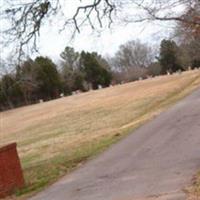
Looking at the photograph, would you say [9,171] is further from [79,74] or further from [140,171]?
[79,74]

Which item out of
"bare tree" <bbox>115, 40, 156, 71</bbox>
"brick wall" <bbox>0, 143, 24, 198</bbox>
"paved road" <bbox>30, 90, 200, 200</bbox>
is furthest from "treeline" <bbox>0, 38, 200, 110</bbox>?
"brick wall" <bbox>0, 143, 24, 198</bbox>

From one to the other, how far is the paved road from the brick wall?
123cm

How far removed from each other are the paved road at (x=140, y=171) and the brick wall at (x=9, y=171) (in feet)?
4.04

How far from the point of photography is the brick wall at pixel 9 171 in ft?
47.7

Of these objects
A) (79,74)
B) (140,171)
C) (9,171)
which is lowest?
(140,171)

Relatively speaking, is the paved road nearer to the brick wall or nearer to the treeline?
the brick wall

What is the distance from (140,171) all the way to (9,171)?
355 centimetres

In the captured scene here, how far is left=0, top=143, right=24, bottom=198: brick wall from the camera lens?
14539 millimetres

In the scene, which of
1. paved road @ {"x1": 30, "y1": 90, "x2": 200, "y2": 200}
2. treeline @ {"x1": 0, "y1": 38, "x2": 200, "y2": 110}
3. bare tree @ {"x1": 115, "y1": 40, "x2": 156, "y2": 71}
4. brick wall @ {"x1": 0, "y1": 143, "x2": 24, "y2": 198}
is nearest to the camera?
paved road @ {"x1": 30, "y1": 90, "x2": 200, "y2": 200}

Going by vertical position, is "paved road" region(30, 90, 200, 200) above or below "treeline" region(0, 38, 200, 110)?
below

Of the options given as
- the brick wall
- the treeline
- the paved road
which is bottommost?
the paved road

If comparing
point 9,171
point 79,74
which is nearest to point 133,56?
point 79,74

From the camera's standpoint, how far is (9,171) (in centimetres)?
1479

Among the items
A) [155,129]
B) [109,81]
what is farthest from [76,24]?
[109,81]
